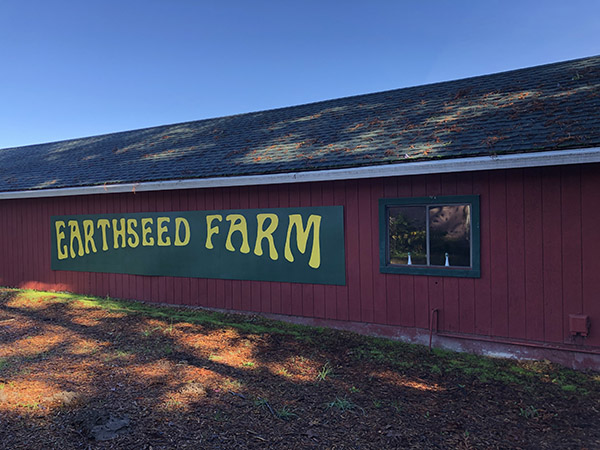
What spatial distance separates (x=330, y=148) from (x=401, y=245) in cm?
219

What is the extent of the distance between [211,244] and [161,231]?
52.9 inches

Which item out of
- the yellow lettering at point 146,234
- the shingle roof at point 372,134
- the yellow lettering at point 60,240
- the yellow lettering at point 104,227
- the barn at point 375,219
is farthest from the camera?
the yellow lettering at point 60,240

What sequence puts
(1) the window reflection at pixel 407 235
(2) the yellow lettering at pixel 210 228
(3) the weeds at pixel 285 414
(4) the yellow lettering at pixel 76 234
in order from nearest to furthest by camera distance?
(3) the weeds at pixel 285 414
(1) the window reflection at pixel 407 235
(2) the yellow lettering at pixel 210 228
(4) the yellow lettering at pixel 76 234

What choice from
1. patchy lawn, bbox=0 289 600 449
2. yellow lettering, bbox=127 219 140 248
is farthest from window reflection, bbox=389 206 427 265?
yellow lettering, bbox=127 219 140 248

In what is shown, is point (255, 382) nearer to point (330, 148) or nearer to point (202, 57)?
point (330, 148)

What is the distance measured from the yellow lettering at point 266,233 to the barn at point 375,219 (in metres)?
0.04

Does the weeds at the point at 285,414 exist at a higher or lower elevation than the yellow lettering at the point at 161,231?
lower

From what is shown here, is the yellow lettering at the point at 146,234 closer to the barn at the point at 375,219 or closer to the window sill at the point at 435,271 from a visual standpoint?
the barn at the point at 375,219

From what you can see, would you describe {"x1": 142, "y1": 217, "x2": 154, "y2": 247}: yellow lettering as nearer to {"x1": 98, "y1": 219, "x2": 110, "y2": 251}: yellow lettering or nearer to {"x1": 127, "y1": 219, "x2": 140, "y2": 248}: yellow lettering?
{"x1": 127, "y1": 219, "x2": 140, "y2": 248}: yellow lettering

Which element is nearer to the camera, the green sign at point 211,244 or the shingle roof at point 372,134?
the shingle roof at point 372,134

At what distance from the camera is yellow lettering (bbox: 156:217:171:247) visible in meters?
8.76

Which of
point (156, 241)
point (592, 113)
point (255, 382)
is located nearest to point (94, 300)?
point (156, 241)

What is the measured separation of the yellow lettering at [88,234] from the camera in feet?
31.7

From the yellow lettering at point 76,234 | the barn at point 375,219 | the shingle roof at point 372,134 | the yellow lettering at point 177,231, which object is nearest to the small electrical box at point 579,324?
the barn at point 375,219
